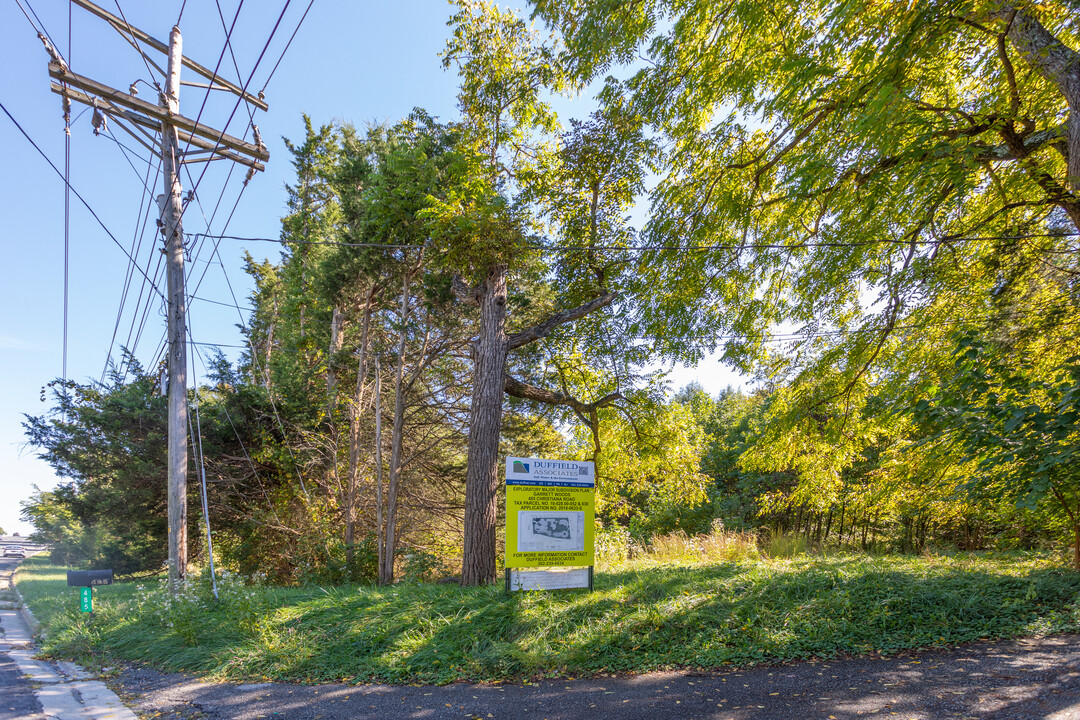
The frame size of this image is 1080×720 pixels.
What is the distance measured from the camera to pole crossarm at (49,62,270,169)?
299 inches

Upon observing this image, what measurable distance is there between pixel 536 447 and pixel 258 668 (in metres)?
8.88

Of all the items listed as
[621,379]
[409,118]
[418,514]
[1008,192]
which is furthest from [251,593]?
[1008,192]

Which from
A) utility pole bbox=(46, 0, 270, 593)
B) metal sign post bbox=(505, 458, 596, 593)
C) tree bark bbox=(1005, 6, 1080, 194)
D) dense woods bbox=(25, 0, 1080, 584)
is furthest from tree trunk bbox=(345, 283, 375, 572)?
tree bark bbox=(1005, 6, 1080, 194)

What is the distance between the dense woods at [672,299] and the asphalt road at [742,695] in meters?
1.65

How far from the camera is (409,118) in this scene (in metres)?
11.1

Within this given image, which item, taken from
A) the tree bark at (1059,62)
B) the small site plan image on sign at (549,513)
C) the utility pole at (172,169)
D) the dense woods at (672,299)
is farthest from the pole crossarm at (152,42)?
the tree bark at (1059,62)

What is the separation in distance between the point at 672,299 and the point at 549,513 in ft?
12.0

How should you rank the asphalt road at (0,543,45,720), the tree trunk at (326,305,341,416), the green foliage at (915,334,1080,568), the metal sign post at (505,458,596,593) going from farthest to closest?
1. the tree trunk at (326,305,341,416)
2. the metal sign post at (505,458,596,593)
3. the green foliage at (915,334,1080,568)
4. the asphalt road at (0,543,45,720)

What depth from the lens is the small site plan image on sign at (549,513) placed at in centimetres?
677

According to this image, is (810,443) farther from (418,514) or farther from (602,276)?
(418,514)

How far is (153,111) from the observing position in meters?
8.12

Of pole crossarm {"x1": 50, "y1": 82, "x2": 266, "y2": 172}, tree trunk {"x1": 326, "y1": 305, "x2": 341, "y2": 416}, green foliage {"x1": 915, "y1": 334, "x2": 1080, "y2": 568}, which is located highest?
pole crossarm {"x1": 50, "y1": 82, "x2": 266, "y2": 172}

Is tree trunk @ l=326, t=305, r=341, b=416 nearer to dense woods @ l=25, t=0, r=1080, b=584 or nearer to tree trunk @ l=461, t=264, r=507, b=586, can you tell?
dense woods @ l=25, t=0, r=1080, b=584

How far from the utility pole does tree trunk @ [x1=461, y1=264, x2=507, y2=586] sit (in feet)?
14.6
